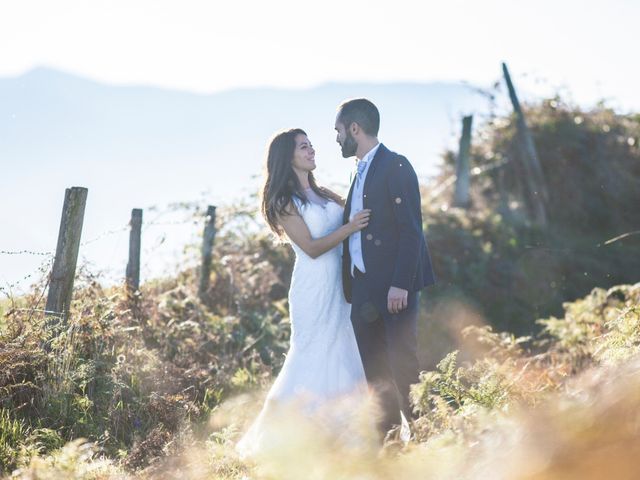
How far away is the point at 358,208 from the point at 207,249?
428 cm

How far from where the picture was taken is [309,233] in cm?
561

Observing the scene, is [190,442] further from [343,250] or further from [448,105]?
Result: [448,105]

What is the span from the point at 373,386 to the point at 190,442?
4.53 ft

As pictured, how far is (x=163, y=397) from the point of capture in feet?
19.4

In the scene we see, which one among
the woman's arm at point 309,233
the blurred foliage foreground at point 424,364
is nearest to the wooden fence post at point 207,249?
the blurred foliage foreground at point 424,364

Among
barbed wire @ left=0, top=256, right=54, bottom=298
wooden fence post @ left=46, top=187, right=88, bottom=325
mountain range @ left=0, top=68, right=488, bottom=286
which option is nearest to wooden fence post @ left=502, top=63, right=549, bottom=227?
mountain range @ left=0, top=68, right=488, bottom=286

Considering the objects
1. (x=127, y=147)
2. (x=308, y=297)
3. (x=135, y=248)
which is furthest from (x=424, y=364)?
(x=127, y=147)

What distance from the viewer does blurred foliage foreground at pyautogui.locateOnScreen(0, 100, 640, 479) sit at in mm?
2555

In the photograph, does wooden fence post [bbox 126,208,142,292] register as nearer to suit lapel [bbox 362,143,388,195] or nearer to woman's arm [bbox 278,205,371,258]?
woman's arm [bbox 278,205,371,258]

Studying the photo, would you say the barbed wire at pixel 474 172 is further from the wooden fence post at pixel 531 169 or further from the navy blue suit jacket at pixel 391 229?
the navy blue suit jacket at pixel 391 229

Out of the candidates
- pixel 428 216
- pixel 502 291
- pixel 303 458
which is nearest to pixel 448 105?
pixel 428 216

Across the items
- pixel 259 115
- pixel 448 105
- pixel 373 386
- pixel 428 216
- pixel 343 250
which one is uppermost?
pixel 259 115

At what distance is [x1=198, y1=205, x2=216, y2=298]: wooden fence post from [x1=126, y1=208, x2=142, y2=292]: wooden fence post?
1.19m

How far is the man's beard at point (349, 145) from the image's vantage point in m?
5.41
